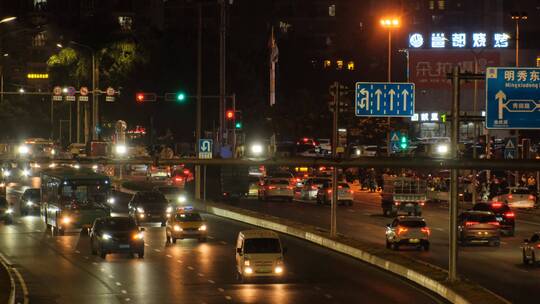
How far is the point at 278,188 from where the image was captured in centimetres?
7525

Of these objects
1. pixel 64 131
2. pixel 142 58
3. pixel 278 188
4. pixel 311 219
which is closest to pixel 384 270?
pixel 311 219

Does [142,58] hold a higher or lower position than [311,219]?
higher

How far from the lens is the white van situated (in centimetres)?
3519

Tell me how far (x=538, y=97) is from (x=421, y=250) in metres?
17.0

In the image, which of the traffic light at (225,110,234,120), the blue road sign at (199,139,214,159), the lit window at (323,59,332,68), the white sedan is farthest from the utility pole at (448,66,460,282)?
the lit window at (323,59,332,68)

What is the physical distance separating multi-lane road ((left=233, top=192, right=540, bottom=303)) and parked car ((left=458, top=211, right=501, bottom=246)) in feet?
1.60

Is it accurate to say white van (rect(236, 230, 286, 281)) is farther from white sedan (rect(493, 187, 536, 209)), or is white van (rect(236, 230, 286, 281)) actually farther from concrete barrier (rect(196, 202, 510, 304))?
white sedan (rect(493, 187, 536, 209))

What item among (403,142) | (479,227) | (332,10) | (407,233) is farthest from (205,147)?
(332,10)

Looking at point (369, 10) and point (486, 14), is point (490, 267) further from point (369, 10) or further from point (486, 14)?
point (369, 10)

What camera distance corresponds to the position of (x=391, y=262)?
123 feet

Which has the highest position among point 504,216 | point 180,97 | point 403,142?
point 180,97

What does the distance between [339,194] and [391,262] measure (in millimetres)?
32520

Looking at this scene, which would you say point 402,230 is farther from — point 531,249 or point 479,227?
point 531,249

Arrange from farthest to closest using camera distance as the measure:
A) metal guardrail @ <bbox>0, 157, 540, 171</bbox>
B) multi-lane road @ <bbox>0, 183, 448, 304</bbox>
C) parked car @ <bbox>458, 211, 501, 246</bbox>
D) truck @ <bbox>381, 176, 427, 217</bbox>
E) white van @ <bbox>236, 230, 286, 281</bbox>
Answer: truck @ <bbox>381, 176, 427, 217</bbox> → parked car @ <bbox>458, 211, 501, 246</bbox> → white van @ <bbox>236, 230, 286, 281</bbox> → multi-lane road @ <bbox>0, 183, 448, 304</bbox> → metal guardrail @ <bbox>0, 157, 540, 171</bbox>
